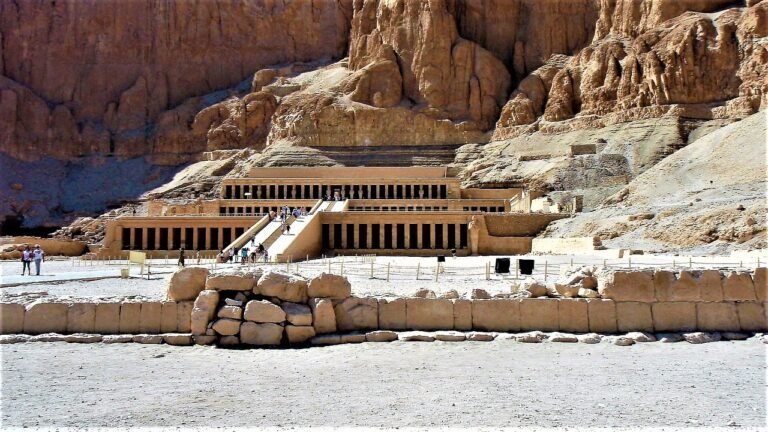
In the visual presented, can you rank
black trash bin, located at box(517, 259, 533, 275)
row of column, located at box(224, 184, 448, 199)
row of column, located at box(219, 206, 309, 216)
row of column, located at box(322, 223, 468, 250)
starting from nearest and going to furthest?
1. black trash bin, located at box(517, 259, 533, 275)
2. row of column, located at box(322, 223, 468, 250)
3. row of column, located at box(219, 206, 309, 216)
4. row of column, located at box(224, 184, 448, 199)

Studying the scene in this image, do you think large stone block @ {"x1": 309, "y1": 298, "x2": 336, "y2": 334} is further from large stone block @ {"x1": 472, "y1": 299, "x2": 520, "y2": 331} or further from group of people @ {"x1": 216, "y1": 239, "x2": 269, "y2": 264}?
group of people @ {"x1": 216, "y1": 239, "x2": 269, "y2": 264}

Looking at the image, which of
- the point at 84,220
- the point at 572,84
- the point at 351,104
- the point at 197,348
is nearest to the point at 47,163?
Result: the point at 84,220

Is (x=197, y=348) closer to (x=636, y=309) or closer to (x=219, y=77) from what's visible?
(x=636, y=309)

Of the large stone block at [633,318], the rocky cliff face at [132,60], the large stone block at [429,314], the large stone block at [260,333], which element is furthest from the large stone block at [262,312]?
the rocky cliff face at [132,60]

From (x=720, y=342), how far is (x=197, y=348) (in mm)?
10915

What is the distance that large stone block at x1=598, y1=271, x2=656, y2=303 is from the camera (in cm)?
1416

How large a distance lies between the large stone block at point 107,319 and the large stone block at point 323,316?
448 cm

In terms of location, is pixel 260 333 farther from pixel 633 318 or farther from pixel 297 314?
pixel 633 318

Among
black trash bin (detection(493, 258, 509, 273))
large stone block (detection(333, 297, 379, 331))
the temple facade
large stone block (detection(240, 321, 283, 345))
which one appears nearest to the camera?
large stone block (detection(240, 321, 283, 345))

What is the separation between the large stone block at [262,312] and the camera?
13.4 m

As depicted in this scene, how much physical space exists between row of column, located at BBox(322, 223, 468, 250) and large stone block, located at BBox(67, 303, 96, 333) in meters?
34.9

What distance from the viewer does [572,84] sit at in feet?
278

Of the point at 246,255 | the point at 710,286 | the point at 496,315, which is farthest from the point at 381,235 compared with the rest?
the point at 710,286

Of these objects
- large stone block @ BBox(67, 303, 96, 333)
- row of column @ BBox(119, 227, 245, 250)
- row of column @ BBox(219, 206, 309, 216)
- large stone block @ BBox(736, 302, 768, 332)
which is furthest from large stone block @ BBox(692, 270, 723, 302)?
row of column @ BBox(219, 206, 309, 216)
